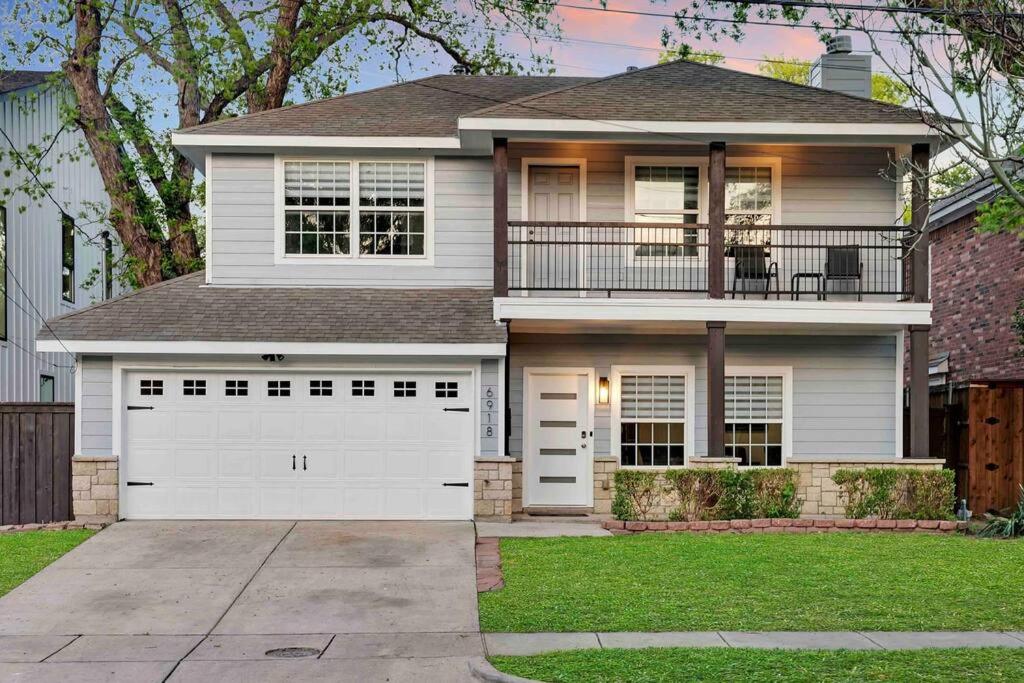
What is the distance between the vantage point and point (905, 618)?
8273 millimetres

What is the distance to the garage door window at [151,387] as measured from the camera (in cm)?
1315

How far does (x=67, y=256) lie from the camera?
20.9m

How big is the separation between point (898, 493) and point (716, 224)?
167 inches

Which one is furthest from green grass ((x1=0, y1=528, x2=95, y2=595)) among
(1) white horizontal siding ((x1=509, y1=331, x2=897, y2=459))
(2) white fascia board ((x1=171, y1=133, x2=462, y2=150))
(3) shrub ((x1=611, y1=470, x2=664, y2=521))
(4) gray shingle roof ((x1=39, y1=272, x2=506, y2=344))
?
(3) shrub ((x1=611, y1=470, x2=664, y2=521))

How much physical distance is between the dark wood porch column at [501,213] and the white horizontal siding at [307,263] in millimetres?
941

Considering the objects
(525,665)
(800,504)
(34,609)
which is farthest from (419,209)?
(525,665)

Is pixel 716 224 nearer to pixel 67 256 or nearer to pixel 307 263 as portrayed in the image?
pixel 307 263

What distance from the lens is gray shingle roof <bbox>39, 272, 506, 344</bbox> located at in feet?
42.0

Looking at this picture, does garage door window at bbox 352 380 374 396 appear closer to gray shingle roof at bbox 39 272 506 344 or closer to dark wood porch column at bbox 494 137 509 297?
gray shingle roof at bbox 39 272 506 344

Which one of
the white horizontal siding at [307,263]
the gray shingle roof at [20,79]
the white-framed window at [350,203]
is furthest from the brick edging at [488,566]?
the gray shingle roof at [20,79]

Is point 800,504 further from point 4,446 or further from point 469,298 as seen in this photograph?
point 4,446

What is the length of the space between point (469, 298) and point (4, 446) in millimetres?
6315

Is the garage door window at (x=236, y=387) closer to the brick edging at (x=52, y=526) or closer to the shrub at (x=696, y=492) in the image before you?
the brick edging at (x=52, y=526)

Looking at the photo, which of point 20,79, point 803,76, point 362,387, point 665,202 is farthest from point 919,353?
point 803,76
